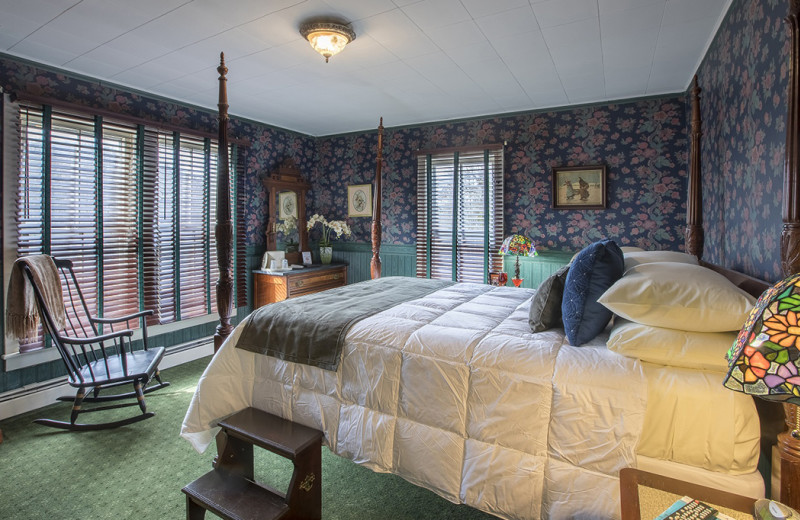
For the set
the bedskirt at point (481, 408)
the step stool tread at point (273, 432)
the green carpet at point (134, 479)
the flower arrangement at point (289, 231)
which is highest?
the flower arrangement at point (289, 231)

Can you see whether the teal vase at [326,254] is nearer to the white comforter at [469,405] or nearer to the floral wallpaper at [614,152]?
the floral wallpaper at [614,152]

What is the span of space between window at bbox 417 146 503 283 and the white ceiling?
2.60ft

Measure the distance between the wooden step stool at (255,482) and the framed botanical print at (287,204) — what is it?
3.59 m

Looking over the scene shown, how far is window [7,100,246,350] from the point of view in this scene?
10.2 feet

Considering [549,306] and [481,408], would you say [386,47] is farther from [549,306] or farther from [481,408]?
[481,408]

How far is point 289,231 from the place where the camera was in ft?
17.3

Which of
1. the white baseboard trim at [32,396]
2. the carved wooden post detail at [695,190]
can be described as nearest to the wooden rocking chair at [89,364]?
the white baseboard trim at [32,396]

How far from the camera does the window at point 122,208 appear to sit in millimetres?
3098

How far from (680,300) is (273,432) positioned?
68.1 inches

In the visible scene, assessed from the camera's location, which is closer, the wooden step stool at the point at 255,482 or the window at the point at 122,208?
the wooden step stool at the point at 255,482

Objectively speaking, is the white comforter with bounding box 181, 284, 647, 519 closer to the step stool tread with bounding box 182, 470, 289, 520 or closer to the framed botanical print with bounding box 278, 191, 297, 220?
the step stool tread with bounding box 182, 470, 289, 520

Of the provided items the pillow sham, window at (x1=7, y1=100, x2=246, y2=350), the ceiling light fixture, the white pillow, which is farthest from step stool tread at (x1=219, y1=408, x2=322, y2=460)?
window at (x1=7, y1=100, x2=246, y2=350)

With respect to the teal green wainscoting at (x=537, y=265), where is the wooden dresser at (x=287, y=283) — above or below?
below

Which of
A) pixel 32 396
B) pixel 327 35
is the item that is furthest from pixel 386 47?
pixel 32 396
